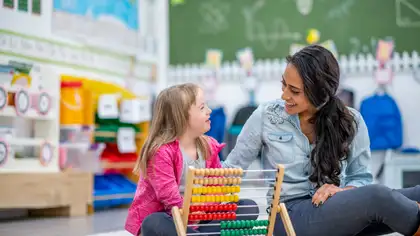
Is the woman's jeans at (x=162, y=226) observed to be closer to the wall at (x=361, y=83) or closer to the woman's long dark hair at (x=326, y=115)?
the woman's long dark hair at (x=326, y=115)

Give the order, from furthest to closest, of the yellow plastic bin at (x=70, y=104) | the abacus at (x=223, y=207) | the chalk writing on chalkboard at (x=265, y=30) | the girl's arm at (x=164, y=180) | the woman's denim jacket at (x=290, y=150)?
1. the chalk writing on chalkboard at (x=265, y=30)
2. the yellow plastic bin at (x=70, y=104)
3. the woman's denim jacket at (x=290, y=150)
4. the girl's arm at (x=164, y=180)
5. the abacus at (x=223, y=207)

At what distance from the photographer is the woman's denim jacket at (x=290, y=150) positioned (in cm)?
227

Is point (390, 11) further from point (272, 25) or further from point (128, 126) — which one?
point (128, 126)

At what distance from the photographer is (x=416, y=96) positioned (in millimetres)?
6336

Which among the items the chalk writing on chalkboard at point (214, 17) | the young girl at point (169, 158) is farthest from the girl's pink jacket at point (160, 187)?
the chalk writing on chalkboard at point (214, 17)

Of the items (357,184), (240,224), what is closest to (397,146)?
(357,184)

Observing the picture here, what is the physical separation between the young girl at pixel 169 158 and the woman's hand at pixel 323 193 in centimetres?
25

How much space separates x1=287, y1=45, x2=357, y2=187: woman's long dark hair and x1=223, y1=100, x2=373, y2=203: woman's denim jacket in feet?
0.13

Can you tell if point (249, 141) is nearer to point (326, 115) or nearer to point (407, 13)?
point (326, 115)

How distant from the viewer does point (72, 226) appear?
3689 mm

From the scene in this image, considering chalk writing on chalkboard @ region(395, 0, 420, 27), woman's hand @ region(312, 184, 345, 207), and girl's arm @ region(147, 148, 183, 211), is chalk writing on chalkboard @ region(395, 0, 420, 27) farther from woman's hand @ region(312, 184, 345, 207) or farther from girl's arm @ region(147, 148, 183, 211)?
girl's arm @ region(147, 148, 183, 211)

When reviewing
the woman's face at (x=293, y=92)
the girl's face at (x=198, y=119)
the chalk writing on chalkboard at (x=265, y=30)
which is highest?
the chalk writing on chalkboard at (x=265, y=30)

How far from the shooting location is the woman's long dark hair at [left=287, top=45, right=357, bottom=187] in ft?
7.21

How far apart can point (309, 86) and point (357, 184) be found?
400 mm
